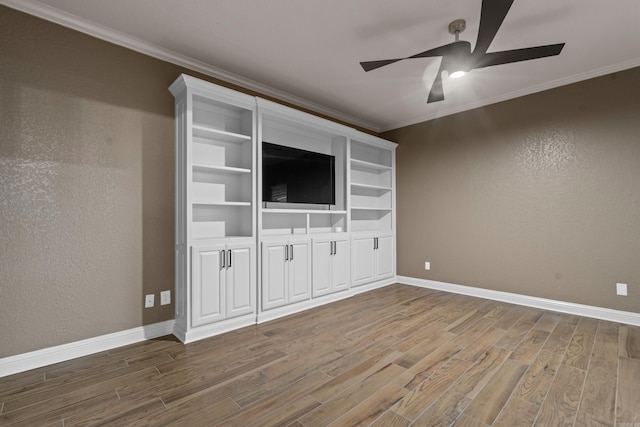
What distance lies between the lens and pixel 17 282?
2.14m

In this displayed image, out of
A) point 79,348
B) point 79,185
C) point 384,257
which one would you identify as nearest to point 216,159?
point 79,185

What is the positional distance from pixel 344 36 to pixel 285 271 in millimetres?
2415

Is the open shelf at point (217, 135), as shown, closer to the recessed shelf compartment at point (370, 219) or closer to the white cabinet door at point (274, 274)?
the white cabinet door at point (274, 274)

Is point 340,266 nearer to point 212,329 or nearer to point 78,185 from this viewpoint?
point 212,329

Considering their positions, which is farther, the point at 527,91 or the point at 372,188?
the point at 372,188

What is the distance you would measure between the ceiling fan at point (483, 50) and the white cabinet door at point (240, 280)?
2036 millimetres

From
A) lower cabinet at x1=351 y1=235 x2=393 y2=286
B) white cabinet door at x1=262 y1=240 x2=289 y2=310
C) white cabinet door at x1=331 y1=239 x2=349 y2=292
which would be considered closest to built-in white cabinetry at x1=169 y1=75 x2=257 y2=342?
white cabinet door at x1=262 y1=240 x2=289 y2=310

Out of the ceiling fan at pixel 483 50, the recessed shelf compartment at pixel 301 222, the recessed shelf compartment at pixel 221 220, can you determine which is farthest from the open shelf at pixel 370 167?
the ceiling fan at pixel 483 50

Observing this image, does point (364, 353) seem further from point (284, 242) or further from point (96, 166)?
point (96, 166)

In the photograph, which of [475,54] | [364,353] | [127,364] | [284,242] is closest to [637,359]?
[364,353]

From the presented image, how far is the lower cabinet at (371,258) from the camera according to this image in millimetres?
4207

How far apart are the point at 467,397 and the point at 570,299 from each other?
2.50m

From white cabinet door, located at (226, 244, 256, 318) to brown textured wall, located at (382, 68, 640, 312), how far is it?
9.22 ft

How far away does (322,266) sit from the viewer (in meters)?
3.73
